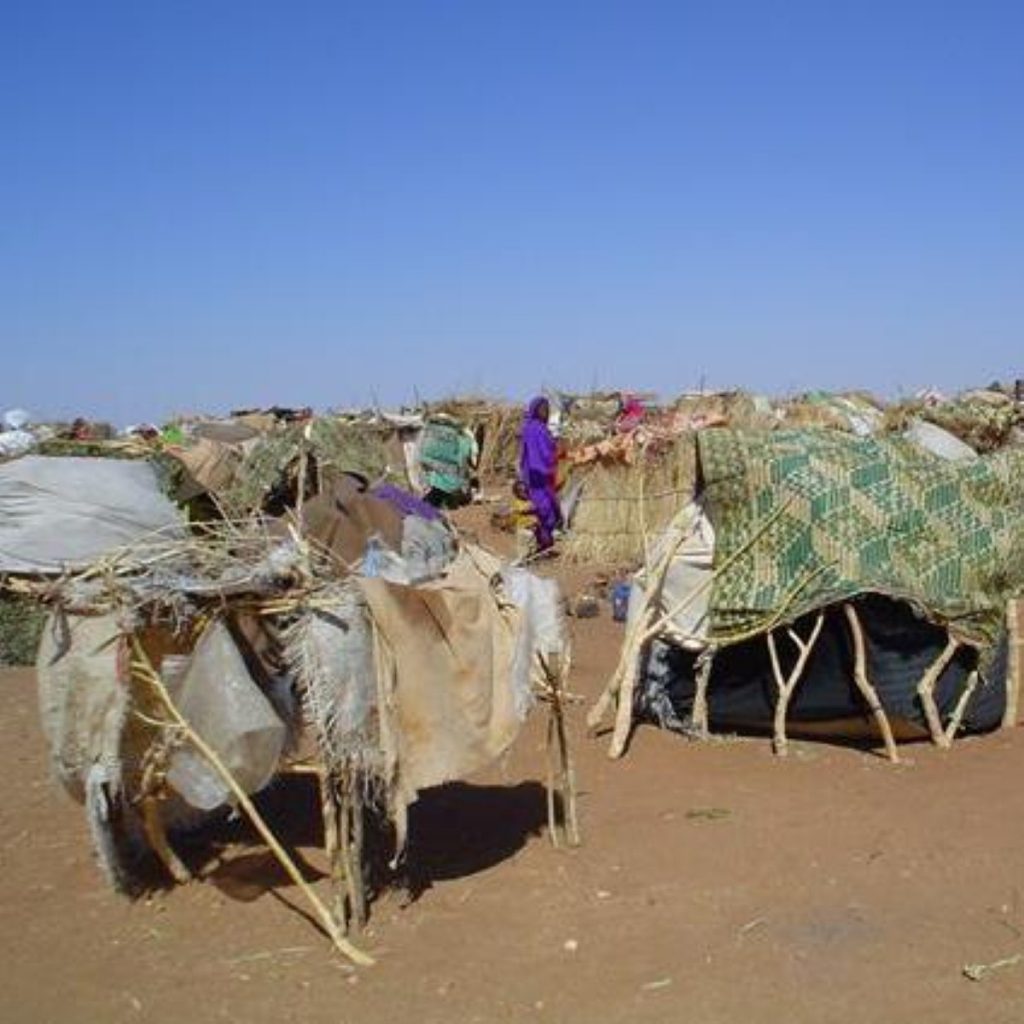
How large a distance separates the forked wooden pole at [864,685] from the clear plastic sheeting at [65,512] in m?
4.86

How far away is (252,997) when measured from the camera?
452 cm

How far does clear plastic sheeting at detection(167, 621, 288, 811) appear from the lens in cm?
484

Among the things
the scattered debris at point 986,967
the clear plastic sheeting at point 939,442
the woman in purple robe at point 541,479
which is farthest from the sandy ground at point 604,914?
the woman in purple robe at point 541,479

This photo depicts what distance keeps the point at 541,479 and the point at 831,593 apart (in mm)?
9890

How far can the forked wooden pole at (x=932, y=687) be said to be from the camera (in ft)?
24.6

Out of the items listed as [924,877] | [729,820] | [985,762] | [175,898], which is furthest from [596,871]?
[985,762]

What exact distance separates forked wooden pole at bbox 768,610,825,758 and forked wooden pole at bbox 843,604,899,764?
17 cm

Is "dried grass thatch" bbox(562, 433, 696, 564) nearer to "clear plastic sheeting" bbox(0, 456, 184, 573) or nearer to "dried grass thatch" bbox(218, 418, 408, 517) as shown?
"dried grass thatch" bbox(218, 418, 408, 517)

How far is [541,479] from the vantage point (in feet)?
56.1

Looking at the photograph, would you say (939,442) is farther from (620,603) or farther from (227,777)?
(227,777)

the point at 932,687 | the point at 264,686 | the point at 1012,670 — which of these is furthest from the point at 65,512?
the point at 1012,670

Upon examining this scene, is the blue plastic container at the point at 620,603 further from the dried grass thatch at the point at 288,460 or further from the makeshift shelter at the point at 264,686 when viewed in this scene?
the makeshift shelter at the point at 264,686

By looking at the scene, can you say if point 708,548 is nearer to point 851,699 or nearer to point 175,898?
point 851,699

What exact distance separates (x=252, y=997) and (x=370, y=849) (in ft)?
4.52
